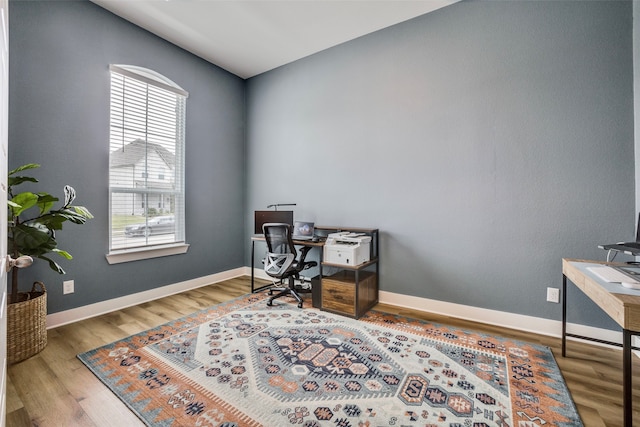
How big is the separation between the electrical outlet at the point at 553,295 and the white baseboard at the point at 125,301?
3770mm

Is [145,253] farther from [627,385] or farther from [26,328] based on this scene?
[627,385]

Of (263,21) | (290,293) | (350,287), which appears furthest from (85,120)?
(350,287)

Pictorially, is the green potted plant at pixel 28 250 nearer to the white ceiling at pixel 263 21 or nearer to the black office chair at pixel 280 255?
the black office chair at pixel 280 255

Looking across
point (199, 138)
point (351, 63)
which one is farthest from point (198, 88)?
point (351, 63)

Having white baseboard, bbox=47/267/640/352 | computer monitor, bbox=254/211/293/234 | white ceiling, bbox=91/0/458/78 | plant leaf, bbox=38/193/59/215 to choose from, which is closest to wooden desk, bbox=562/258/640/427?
white baseboard, bbox=47/267/640/352

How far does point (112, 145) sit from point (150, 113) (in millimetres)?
586

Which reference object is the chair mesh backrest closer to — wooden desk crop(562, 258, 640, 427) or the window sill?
the window sill

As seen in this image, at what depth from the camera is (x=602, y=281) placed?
153 centimetres

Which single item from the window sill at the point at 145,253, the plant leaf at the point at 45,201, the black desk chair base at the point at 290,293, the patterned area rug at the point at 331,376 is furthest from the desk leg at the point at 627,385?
the window sill at the point at 145,253

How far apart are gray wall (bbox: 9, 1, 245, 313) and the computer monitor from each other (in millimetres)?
844

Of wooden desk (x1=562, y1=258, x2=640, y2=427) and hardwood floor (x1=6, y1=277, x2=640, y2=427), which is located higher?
wooden desk (x1=562, y1=258, x2=640, y2=427)

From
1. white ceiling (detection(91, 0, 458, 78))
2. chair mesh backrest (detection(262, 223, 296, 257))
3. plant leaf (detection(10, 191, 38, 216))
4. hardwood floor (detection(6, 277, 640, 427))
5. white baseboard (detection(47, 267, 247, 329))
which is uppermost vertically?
white ceiling (detection(91, 0, 458, 78))

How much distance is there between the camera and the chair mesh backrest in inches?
119

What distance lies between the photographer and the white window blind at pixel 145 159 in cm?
302
